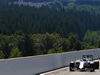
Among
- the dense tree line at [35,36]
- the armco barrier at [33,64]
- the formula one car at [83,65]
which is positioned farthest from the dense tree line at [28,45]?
the formula one car at [83,65]

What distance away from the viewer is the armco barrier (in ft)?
47.2

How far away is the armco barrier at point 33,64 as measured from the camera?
47.2 ft

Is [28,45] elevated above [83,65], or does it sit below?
below

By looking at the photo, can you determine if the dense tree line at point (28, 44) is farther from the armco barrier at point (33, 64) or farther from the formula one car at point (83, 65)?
the formula one car at point (83, 65)

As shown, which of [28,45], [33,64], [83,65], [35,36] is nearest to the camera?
[33,64]

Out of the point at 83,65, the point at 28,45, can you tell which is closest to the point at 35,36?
the point at 28,45

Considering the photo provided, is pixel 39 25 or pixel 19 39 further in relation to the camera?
pixel 39 25

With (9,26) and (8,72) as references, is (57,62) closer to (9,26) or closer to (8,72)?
(8,72)

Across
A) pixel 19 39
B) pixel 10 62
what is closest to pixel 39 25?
pixel 19 39

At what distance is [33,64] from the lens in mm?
18047

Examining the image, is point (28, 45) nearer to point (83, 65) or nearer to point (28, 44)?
point (28, 44)

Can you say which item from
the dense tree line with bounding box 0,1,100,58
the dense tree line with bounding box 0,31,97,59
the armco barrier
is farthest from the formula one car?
the dense tree line with bounding box 0,31,97,59

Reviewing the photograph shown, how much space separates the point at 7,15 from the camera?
15262cm

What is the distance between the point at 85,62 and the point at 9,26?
11577cm
